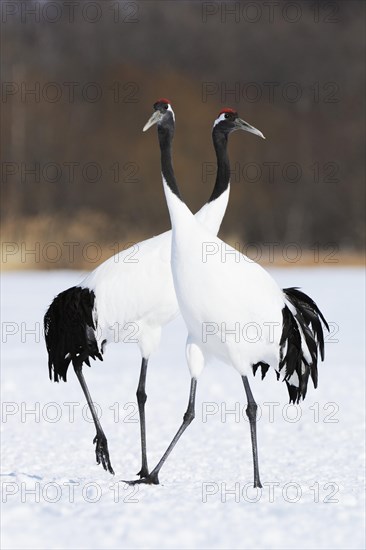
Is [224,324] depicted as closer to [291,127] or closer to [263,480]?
[263,480]

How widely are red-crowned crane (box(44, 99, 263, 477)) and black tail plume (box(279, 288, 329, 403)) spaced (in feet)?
1.78

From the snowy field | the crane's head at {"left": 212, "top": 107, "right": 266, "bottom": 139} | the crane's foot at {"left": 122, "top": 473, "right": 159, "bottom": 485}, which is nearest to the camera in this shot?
the snowy field

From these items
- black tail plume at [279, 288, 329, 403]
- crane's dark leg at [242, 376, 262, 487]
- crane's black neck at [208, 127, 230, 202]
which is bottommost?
crane's dark leg at [242, 376, 262, 487]

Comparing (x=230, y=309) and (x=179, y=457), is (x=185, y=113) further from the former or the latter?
(x=230, y=309)

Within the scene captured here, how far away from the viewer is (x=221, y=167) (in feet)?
16.9

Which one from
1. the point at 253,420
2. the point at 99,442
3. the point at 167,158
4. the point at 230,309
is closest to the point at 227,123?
the point at 167,158

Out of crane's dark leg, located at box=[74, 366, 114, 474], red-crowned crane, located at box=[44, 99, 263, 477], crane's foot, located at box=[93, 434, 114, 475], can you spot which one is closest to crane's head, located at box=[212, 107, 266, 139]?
red-crowned crane, located at box=[44, 99, 263, 477]

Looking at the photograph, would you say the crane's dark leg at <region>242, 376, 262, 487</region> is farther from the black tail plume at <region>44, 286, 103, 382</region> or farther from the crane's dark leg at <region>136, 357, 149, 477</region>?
the black tail plume at <region>44, 286, 103, 382</region>

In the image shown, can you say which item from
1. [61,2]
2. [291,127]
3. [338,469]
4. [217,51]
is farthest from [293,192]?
[338,469]

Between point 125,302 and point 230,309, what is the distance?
74 centimetres

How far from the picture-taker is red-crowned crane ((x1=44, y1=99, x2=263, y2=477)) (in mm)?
5020

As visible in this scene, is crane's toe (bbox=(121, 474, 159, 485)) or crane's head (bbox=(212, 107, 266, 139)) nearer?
crane's toe (bbox=(121, 474, 159, 485))

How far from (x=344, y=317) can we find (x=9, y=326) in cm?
372

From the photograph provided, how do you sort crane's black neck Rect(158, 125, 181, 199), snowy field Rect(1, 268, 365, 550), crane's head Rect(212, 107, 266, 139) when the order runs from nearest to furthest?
snowy field Rect(1, 268, 365, 550) < crane's black neck Rect(158, 125, 181, 199) < crane's head Rect(212, 107, 266, 139)
